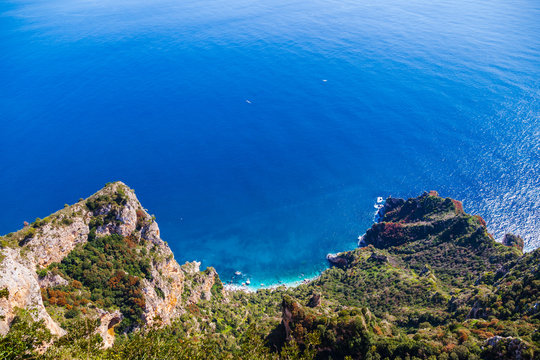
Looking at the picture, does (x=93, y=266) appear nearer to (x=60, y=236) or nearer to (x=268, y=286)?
(x=60, y=236)

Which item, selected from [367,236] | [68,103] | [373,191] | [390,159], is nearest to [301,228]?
[367,236]

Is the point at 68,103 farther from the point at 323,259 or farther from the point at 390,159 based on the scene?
the point at 390,159

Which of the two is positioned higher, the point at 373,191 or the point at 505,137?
the point at 505,137

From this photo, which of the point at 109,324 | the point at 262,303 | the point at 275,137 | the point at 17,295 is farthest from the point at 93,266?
the point at 275,137

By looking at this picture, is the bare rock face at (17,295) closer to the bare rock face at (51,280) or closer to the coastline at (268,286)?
the bare rock face at (51,280)

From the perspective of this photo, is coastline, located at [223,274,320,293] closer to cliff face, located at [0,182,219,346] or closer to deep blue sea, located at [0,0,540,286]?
deep blue sea, located at [0,0,540,286]

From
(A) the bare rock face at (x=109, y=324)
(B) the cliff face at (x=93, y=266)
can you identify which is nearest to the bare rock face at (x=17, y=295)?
(B) the cliff face at (x=93, y=266)
